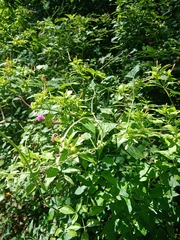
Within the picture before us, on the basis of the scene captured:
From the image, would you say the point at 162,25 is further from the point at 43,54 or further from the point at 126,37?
the point at 43,54

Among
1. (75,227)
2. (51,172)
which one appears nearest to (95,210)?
(75,227)

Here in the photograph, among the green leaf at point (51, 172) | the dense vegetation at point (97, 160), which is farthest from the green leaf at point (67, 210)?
the green leaf at point (51, 172)

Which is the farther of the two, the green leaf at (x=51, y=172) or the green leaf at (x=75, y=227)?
the green leaf at (x=75, y=227)

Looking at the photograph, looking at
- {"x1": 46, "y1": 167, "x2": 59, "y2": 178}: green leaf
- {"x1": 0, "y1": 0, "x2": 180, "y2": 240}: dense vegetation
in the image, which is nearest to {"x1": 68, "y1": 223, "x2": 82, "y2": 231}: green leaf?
{"x1": 0, "y1": 0, "x2": 180, "y2": 240}: dense vegetation

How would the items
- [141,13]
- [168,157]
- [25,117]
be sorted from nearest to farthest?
[168,157]
[25,117]
[141,13]

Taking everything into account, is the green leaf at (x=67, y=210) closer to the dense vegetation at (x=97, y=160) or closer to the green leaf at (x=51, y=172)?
the dense vegetation at (x=97, y=160)

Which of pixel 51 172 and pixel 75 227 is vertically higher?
pixel 51 172

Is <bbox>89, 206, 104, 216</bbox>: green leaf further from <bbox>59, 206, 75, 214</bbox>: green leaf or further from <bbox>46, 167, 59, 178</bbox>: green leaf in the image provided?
<bbox>46, 167, 59, 178</bbox>: green leaf

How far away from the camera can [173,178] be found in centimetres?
111

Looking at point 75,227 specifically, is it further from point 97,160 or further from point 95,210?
point 97,160

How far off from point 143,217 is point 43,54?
4.44ft

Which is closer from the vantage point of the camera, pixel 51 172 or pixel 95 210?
pixel 51 172

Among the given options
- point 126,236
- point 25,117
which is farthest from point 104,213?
point 25,117

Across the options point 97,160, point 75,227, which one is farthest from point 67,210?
point 97,160
